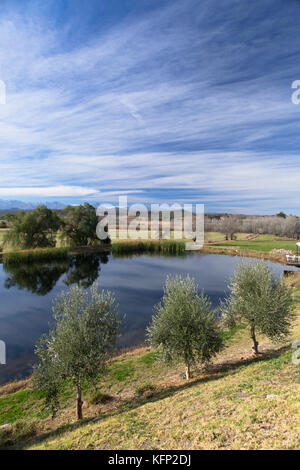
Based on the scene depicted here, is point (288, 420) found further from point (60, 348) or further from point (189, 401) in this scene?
point (60, 348)

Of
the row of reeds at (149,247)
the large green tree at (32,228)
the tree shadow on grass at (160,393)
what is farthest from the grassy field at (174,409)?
the row of reeds at (149,247)

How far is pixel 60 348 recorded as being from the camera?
13297 mm

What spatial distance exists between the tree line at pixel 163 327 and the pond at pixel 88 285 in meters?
2.61

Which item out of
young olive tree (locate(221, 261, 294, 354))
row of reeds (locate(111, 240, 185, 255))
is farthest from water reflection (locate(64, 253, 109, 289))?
young olive tree (locate(221, 261, 294, 354))

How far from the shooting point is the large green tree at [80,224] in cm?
8006

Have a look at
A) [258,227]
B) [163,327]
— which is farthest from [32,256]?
[258,227]

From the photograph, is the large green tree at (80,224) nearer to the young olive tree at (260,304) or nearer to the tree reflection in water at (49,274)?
the tree reflection in water at (49,274)

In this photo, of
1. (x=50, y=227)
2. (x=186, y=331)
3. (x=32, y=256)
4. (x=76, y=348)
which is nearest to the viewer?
(x=76, y=348)

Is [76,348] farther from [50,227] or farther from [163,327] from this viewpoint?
[50,227]

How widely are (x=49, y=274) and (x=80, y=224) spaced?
98.6 feet

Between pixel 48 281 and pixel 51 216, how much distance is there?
33108mm

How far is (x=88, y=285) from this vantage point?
143 feet

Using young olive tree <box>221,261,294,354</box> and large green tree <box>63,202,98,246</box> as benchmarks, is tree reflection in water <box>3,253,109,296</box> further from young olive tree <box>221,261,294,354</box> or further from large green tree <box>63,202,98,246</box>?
young olive tree <box>221,261,294,354</box>

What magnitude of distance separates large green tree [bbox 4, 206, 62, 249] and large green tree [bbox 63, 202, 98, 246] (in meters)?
4.59
